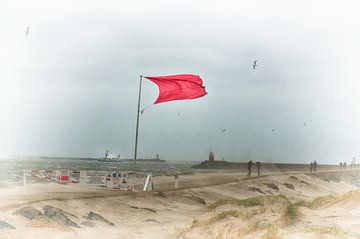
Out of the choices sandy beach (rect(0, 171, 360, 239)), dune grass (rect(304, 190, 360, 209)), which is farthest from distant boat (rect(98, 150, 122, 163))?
dune grass (rect(304, 190, 360, 209))

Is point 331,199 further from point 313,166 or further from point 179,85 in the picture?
point 179,85

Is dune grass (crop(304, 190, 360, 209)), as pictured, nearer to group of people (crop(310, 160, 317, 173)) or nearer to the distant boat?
group of people (crop(310, 160, 317, 173))

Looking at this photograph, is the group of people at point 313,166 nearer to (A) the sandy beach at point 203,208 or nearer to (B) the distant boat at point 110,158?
(A) the sandy beach at point 203,208

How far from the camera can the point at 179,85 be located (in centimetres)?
866

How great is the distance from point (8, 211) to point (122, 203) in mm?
2056

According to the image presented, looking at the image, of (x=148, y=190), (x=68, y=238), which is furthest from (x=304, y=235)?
(x=68, y=238)

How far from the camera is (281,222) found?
8.59 metres

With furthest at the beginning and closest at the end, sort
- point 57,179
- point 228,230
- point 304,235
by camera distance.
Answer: point 57,179
point 228,230
point 304,235

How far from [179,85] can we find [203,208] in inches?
96.2

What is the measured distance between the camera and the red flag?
8.61 m

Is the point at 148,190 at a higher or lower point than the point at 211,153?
lower

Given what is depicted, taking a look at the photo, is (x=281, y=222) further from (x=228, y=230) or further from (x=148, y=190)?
(x=148, y=190)

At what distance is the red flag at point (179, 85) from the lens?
861 centimetres

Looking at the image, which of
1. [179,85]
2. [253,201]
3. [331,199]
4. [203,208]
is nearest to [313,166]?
[331,199]
